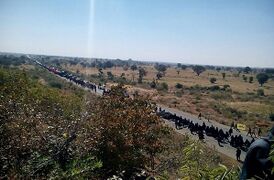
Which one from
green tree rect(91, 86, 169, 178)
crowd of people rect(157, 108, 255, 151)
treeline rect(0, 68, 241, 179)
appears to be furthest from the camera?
crowd of people rect(157, 108, 255, 151)

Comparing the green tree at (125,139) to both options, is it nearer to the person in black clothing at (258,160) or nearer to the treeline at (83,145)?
the treeline at (83,145)

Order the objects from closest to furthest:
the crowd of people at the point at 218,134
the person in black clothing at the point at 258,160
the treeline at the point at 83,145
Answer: the person in black clothing at the point at 258,160 → the treeline at the point at 83,145 → the crowd of people at the point at 218,134

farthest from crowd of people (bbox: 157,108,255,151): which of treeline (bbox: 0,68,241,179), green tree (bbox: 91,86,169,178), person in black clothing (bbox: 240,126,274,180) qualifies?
person in black clothing (bbox: 240,126,274,180)

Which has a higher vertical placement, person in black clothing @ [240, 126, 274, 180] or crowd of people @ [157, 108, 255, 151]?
person in black clothing @ [240, 126, 274, 180]

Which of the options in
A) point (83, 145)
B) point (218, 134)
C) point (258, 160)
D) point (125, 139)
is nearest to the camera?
point (258, 160)

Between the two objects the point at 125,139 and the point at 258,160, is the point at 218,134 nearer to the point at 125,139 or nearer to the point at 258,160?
the point at 125,139

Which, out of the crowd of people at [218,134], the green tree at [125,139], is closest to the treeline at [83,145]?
the green tree at [125,139]

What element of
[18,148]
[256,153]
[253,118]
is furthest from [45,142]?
[253,118]

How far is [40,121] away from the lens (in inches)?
513

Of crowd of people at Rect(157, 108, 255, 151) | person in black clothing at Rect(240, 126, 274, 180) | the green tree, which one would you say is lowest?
crowd of people at Rect(157, 108, 255, 151)

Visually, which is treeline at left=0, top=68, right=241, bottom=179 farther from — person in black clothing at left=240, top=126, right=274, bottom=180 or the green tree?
person in black clothing at left=240, top=126, right=274, bottom=180

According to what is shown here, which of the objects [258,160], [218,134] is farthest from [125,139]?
[218,134]

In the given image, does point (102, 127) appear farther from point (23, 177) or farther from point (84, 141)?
point (23, 177)

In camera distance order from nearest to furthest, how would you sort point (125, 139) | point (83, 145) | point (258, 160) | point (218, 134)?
point (258, 160)
point (83, 145)
point (125, 139)
point (218, 134)
